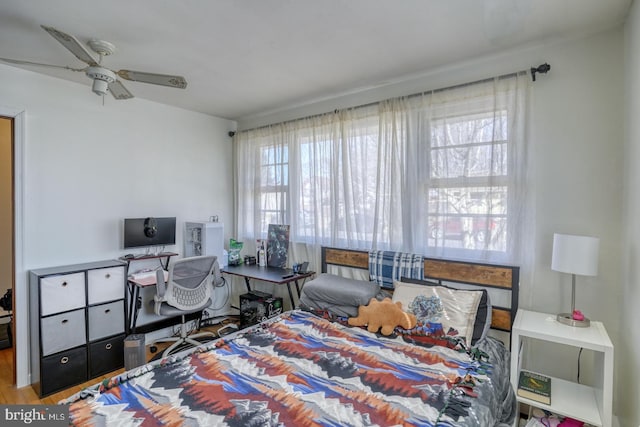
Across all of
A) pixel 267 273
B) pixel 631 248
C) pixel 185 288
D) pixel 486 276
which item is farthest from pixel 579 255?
pixel 185 288

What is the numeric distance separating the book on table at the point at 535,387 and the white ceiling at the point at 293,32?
221 cm

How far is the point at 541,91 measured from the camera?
7.08 ft

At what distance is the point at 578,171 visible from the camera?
206 centimetres

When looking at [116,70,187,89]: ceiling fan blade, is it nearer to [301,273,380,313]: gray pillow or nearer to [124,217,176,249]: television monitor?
[124,217,176,249]: television monitor

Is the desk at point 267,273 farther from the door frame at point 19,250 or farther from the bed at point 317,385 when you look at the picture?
the door frame at point 19,250

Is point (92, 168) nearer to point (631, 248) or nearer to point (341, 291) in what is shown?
point (341, 291)

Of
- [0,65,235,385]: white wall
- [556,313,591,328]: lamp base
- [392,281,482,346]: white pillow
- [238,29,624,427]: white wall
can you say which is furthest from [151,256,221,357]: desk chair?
[556,313,591,328]: lamp base

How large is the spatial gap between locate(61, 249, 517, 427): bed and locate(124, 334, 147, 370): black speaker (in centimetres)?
98

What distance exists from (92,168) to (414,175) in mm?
3017

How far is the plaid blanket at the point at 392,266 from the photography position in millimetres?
2578

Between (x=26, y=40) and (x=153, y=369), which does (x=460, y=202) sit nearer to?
(x=153, y=369)

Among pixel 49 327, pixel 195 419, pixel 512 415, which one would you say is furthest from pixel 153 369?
pixel 512 415

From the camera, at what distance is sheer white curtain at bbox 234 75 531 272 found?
226 cm

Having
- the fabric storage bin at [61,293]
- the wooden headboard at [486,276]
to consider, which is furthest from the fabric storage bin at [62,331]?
the wooden headboard at [486,276]
